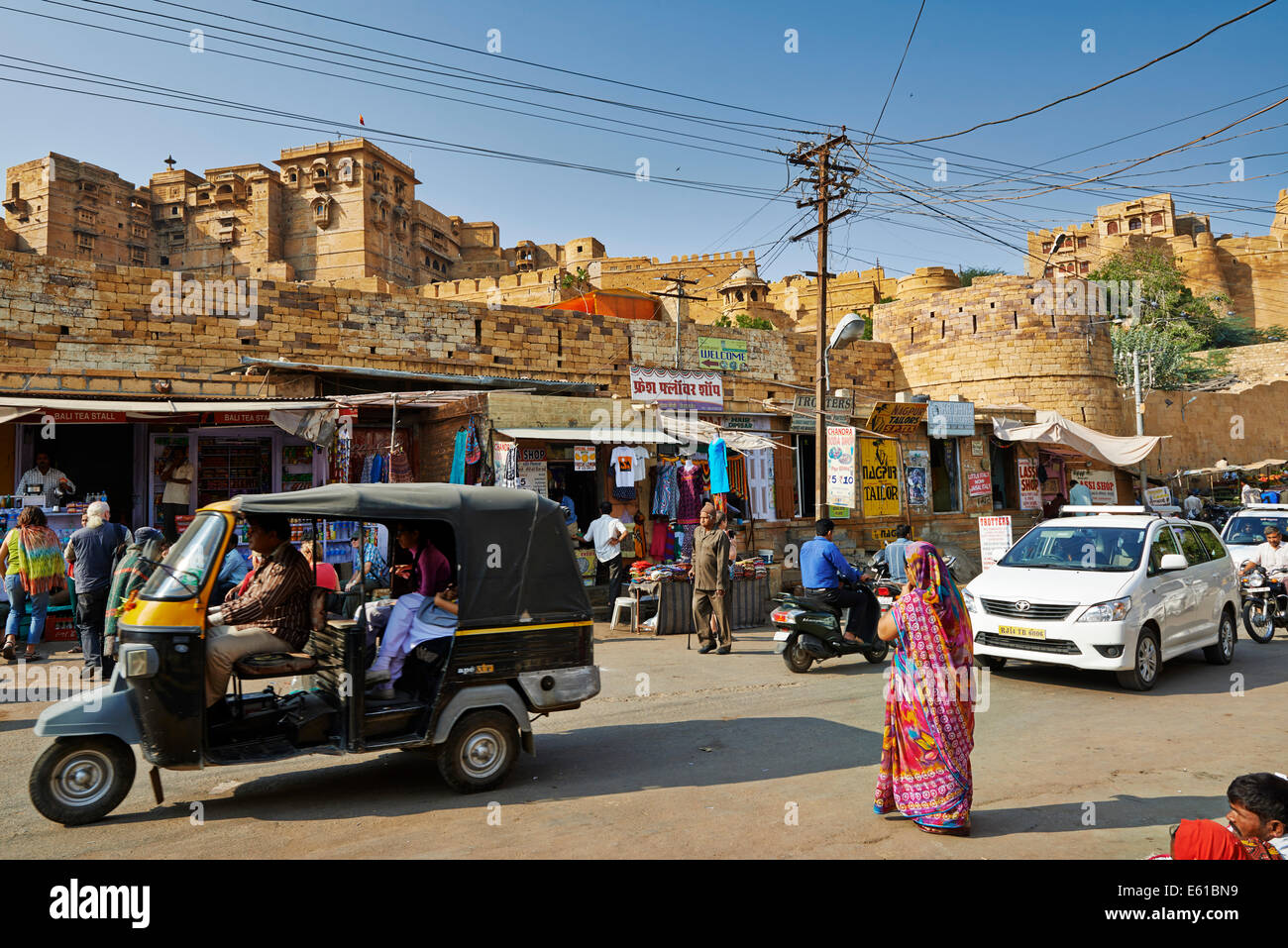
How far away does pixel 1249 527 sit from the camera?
45.0ft

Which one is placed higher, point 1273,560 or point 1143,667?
point 1273,560

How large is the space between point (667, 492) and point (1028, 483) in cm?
1161

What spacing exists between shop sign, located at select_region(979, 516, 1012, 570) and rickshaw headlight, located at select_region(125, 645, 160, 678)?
11992 millimetres

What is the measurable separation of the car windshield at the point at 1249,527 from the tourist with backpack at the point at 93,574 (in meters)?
16.0

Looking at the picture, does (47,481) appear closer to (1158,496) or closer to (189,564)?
(189,564)

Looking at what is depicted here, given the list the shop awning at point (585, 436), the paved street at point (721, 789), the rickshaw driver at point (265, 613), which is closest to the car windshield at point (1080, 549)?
the paved street at point (721, 789)

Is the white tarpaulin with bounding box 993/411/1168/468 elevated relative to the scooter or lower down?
elevated

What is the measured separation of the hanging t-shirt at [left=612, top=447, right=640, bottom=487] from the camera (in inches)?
522

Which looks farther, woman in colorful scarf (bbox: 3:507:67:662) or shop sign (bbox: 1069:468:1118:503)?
shop sign (bbox: 1069:468:1118:503)

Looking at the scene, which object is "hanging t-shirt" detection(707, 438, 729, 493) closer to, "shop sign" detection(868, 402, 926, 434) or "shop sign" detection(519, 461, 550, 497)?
"shop sign" detection(519, 461, 550, 497)

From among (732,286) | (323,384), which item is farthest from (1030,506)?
(732,286)

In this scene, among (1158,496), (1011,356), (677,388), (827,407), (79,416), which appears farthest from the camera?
(1011,356)

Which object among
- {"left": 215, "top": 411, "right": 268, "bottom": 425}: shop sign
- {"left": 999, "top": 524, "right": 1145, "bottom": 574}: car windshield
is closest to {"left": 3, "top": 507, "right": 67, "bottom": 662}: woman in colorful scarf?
{"left": 215, "top": 411, "right": 268, "bottom": 425}: shop sign

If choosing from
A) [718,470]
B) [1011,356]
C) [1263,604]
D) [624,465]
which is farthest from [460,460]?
[1011,356]
